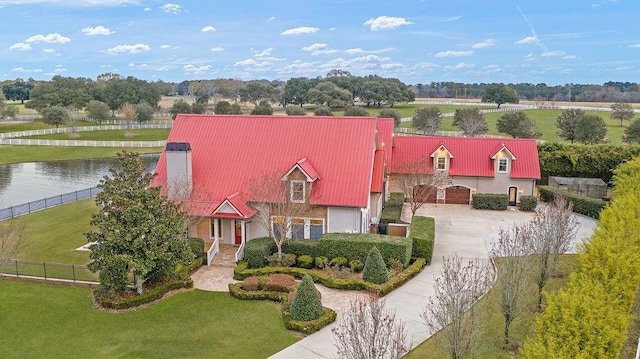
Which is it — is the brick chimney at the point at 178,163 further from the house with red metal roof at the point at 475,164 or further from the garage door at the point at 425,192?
the house with red metal roof at the point at 475,164

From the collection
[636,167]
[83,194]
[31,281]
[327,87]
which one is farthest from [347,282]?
[327,87]

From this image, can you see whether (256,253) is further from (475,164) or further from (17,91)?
(17,91)

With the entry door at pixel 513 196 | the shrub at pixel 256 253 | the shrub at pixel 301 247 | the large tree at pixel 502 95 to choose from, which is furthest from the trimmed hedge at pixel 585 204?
the large tree at pixel 502 95

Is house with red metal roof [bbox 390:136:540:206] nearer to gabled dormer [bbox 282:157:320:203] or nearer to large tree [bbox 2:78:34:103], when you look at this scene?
gabled dormer [bbox 282:157:320:203]

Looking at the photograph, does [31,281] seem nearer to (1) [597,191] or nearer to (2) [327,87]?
(1) [597,191]

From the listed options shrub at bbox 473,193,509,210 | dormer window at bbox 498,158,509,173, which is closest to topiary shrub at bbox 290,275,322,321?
shrub at bbox 473,193,509,210
